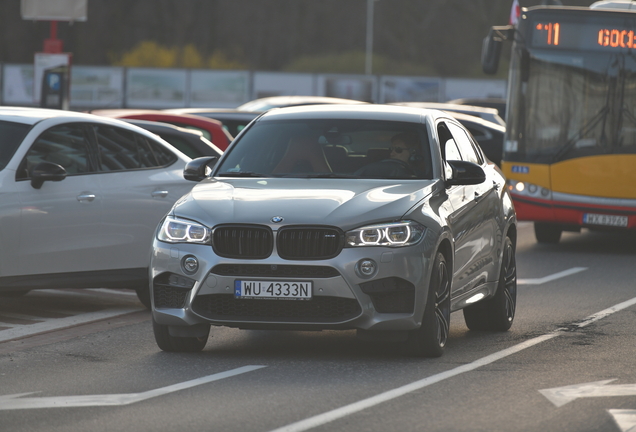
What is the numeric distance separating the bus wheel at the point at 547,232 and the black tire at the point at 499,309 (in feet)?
26.2

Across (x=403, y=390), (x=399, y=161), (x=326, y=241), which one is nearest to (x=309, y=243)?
(x=326, y=241)

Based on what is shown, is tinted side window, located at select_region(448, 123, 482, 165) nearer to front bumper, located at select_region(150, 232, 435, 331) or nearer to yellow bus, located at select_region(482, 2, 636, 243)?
front bumper, located at select_region(150, 232, 435, 331)

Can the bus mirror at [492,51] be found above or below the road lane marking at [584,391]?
above

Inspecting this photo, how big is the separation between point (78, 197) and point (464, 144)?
293cm

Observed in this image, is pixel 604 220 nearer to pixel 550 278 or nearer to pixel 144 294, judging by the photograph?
pixel 550 278

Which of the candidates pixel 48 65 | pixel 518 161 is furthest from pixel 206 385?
pixel 48 65

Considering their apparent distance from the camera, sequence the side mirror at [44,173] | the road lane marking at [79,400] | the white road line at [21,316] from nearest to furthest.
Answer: the road lane marking at [79,400] → the side mirror at [44,173] → the white road line at [21,316]

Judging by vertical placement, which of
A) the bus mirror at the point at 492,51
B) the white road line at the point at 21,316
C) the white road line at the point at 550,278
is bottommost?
the white road line at the point at 550,278

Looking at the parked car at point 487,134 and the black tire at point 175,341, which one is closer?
the black tire at point 175,341

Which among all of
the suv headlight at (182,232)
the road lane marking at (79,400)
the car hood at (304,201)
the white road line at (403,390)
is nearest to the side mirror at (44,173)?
the car hood at (304,201)

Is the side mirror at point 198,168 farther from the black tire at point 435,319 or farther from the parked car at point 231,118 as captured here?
the parked car at point 231,118

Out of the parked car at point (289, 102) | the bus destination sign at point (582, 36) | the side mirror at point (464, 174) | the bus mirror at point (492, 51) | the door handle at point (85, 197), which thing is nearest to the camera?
the side mirror at point (464, 174)

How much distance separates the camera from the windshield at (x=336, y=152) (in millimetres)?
8367

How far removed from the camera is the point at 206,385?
6887 mm
